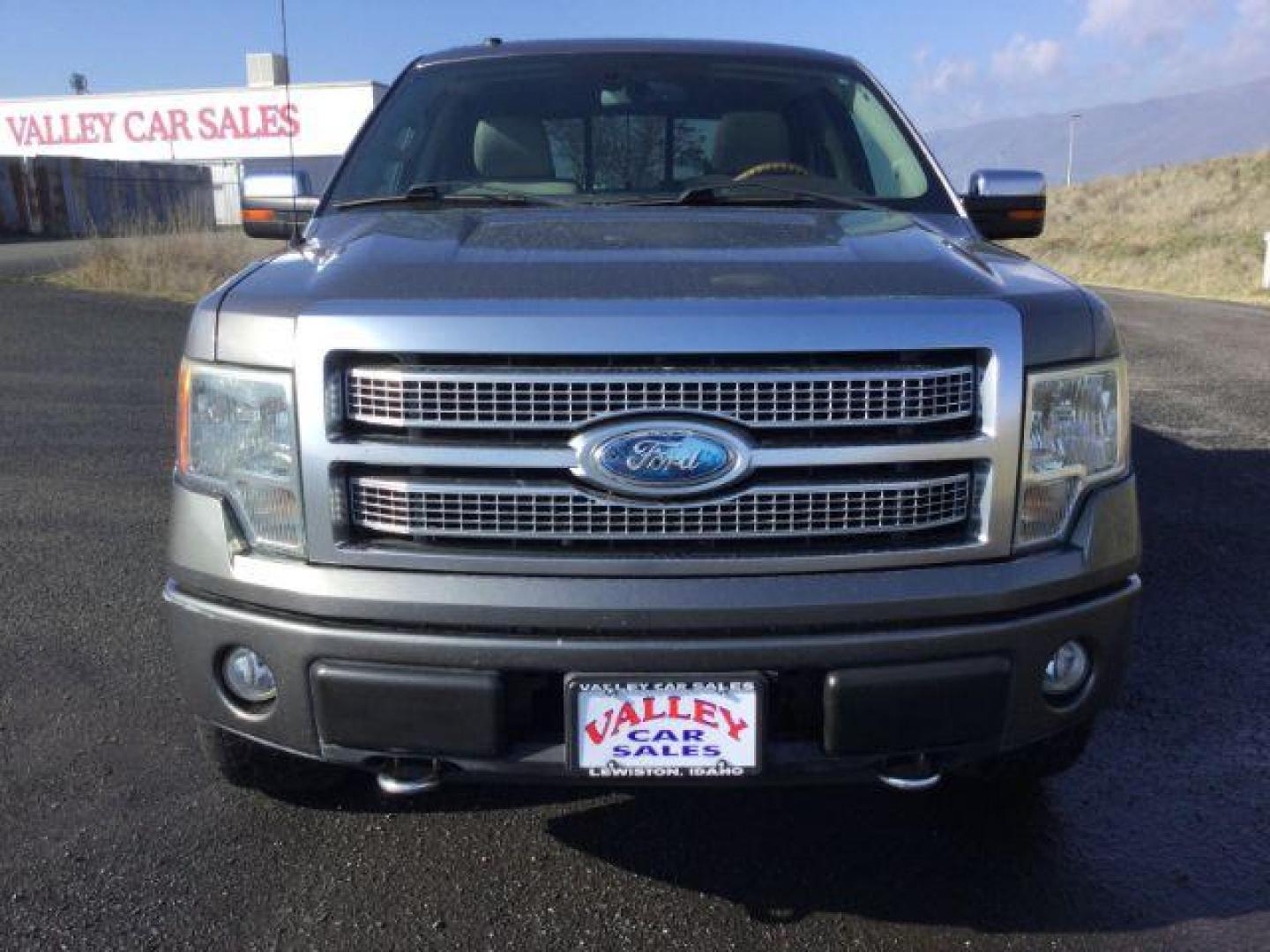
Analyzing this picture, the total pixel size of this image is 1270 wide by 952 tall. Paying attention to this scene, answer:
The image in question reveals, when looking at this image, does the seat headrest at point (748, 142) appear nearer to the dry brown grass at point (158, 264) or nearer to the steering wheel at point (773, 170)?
the steering wheel at point (773, 170)

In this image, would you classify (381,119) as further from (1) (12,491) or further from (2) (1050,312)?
(1) (12,491)

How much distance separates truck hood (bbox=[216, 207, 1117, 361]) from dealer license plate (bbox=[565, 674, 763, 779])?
0.67 meters

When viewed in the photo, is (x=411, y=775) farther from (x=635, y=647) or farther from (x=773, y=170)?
(x=773, y=170)

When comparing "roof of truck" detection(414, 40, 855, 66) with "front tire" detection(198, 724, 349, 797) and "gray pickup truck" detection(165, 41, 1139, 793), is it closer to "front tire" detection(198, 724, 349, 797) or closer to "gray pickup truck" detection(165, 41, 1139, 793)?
"gray pickup truck" detection(165, 41, 1139, 793)

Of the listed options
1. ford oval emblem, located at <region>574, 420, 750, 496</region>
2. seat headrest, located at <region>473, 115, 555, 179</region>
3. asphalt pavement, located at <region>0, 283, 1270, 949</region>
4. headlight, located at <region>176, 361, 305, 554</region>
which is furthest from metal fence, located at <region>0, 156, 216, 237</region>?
ford oval emblem, located at <region>574, 420, 750, 496</region>

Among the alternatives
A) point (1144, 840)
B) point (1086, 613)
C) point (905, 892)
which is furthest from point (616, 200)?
point (1144, 840)

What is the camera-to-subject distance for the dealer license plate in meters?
1.96

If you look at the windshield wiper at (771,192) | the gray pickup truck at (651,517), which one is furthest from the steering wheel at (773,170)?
the gray pickup truck at (651,517)

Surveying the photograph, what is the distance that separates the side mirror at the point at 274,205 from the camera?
141 inches

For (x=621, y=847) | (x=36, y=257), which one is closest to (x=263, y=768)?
(x=621, y=847)

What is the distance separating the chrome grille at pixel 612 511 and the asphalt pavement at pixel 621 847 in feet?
2.84

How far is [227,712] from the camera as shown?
85.3 inches

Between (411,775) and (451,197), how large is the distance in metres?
1.63

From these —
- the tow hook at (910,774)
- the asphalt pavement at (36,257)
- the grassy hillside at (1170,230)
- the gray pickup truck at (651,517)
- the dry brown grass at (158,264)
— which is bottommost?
the grassy hillside at (1170,230)
